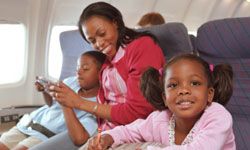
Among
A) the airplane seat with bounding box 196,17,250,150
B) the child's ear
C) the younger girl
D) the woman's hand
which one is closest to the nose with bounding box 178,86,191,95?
the younger girl

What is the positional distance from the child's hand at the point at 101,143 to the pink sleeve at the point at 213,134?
277 millimetres

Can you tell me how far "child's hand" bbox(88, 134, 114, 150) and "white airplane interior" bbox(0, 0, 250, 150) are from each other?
582 mm

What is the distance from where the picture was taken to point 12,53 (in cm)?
322

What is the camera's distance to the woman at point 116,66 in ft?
4.74

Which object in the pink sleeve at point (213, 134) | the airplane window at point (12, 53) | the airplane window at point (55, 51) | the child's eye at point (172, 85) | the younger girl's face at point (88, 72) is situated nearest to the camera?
the pink sleeve at point (213, 134)

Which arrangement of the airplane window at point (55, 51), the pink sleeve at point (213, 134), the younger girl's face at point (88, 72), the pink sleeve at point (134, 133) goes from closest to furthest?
the pink sleeve at point (213, 134)
the pink sleeve at point (134, 133)
the younger girl's face at point (88, 72)
the airplane window at point (55, 51)

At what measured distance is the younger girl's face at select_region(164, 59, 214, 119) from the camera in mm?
1130

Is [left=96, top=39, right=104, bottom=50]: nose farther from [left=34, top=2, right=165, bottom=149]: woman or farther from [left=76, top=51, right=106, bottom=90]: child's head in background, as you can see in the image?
[left=76, top=51, right=106, bottom=90]: child's head in background

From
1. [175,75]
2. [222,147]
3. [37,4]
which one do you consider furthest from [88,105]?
[37,4]

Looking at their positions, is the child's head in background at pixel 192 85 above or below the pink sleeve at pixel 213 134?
above

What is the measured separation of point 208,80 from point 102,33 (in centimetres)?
59

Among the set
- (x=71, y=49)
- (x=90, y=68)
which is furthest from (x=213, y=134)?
(x=71, y=49)

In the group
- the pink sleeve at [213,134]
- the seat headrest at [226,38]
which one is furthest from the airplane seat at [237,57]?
the pink sleeve at [213,134]

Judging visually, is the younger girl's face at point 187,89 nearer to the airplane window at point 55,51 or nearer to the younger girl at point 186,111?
the younger girl at point 186,111
